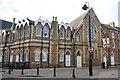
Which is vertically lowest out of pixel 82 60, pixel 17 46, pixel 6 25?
pixel 82 60

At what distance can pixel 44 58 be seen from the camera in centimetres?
3403

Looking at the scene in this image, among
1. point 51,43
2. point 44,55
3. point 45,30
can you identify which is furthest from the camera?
point 45,30

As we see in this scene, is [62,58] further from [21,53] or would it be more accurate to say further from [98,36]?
[98,36]

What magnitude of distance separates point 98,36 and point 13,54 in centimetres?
1731

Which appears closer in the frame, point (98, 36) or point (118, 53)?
point (98, 36)

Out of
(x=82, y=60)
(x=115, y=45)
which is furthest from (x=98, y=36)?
(x=115, y=45)

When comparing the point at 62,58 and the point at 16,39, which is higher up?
the point at 16,39

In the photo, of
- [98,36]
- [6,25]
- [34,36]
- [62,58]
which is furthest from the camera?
[6,25]

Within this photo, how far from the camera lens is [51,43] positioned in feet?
114

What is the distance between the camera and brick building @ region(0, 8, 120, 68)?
3347cm

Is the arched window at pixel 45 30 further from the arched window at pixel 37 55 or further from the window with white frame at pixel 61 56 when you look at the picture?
the window with white frame at pixel 61 56

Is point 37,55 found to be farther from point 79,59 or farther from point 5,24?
point 5,24

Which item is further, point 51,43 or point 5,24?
point 5,24

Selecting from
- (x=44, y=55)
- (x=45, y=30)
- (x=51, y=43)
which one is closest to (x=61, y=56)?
(x=51, y=43)
